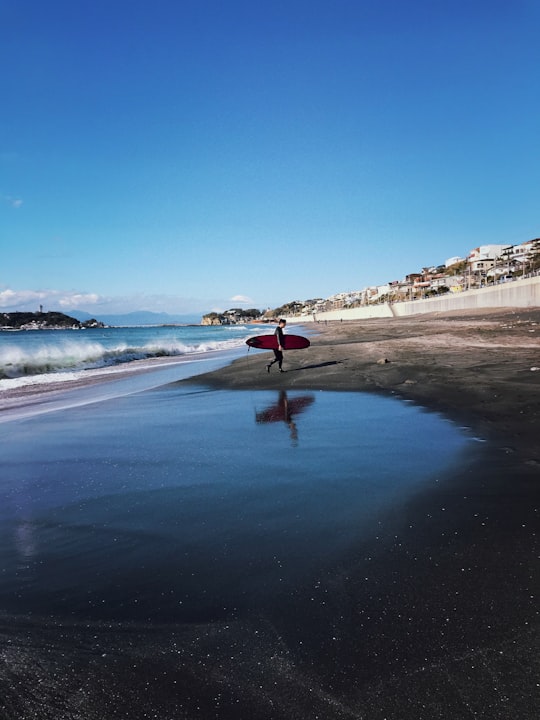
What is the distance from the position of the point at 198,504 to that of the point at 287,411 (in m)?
4.92

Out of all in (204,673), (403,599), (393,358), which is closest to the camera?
(204,673)

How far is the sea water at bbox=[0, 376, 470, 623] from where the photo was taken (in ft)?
9.59

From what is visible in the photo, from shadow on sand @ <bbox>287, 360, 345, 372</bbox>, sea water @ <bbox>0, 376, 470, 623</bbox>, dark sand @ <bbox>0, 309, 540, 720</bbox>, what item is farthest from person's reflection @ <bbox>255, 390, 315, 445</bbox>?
shadow on sand @ <bbox>287, 360, 345, 372</bbox>

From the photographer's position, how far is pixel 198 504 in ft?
14.4

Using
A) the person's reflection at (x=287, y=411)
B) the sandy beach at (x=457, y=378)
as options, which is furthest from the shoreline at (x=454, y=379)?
the person's reflection at (x=287, y=411)

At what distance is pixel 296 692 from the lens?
6.54 ft

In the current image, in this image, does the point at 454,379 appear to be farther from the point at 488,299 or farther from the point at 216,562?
the point at 488,299

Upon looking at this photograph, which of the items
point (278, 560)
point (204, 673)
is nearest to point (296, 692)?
point (204, 673)

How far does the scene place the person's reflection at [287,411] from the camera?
7.79 meters

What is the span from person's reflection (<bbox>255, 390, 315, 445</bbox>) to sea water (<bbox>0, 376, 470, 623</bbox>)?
10cm

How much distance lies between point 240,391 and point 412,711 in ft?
35.4

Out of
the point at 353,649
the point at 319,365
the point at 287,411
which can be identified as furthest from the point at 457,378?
the point at 353,649

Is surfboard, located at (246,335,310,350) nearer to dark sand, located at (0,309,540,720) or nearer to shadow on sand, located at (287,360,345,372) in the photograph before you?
shadow on sand, located at (287,360,345,372)

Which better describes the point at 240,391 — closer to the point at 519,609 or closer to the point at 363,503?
the point at 363,503
